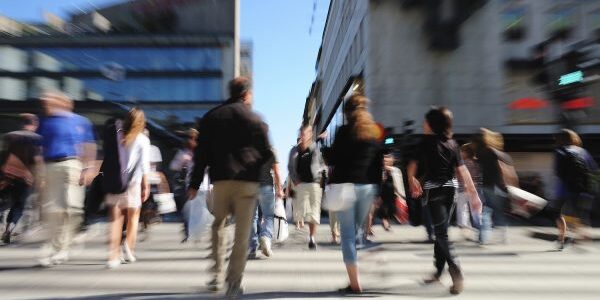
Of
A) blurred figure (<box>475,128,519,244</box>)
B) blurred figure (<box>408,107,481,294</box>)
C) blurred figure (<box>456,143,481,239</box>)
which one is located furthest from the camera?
blurred figure (<box>456,143,481,239</box>)

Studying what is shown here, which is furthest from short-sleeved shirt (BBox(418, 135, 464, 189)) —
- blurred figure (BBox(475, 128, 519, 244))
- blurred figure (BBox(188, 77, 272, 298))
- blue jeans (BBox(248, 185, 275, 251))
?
blurred figure (BBox(475, 128, 519, 244))

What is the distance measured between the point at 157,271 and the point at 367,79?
1898 cm

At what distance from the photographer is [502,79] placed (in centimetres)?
2281

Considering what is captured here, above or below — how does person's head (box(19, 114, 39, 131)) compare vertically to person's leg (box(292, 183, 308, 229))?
above

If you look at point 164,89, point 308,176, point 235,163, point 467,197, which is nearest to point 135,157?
point 235,163

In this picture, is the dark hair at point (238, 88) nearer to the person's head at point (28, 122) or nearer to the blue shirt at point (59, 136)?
the blue shirt at point (59, 136)

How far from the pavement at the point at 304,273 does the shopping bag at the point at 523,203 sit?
0.60 metres

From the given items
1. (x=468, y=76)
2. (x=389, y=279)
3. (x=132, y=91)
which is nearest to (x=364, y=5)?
(x=468, y=76)

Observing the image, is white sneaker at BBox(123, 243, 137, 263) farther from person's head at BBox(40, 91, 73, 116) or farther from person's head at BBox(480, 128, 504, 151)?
person's head at BBox(480, 128, 504, 151)

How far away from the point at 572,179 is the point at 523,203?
0.78m

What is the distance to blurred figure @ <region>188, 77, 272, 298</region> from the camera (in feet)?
14.8

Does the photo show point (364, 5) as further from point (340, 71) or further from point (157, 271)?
point (157, 271)

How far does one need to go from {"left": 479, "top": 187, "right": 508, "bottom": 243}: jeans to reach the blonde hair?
445 cm

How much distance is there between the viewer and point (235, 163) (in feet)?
14.8
